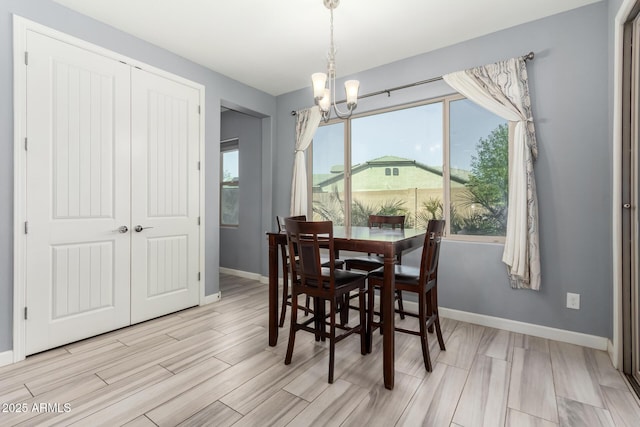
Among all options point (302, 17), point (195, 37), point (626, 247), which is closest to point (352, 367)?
point (626, 247)

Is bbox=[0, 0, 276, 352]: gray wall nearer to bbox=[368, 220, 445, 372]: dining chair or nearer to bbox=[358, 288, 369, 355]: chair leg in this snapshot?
bbox=[358, 288, 369, 355]: chair leg

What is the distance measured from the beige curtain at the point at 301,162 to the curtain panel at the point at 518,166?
205 centimetres

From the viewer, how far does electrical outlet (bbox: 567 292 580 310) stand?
8.04ft

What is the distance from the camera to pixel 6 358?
2.13m

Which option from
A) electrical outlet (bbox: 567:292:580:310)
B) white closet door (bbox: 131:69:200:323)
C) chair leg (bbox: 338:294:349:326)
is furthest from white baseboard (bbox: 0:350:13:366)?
electrical outlet (bbox: 567:292:580:310)

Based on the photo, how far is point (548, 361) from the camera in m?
2.17

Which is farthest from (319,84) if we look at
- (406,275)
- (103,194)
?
(103,194)

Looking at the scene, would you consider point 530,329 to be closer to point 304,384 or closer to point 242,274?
point 304,384

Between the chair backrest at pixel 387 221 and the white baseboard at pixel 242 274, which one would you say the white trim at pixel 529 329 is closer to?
the chair backrest at pixel 387 221

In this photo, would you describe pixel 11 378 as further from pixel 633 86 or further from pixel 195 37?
pixel 633 86

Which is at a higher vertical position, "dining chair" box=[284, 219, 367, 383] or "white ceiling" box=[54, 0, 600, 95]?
"white ceiling" box=[54, 0, 600, 95]

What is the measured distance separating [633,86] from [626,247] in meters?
1.05

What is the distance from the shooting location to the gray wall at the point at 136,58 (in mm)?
2143

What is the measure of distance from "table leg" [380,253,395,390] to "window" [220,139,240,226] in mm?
3596
